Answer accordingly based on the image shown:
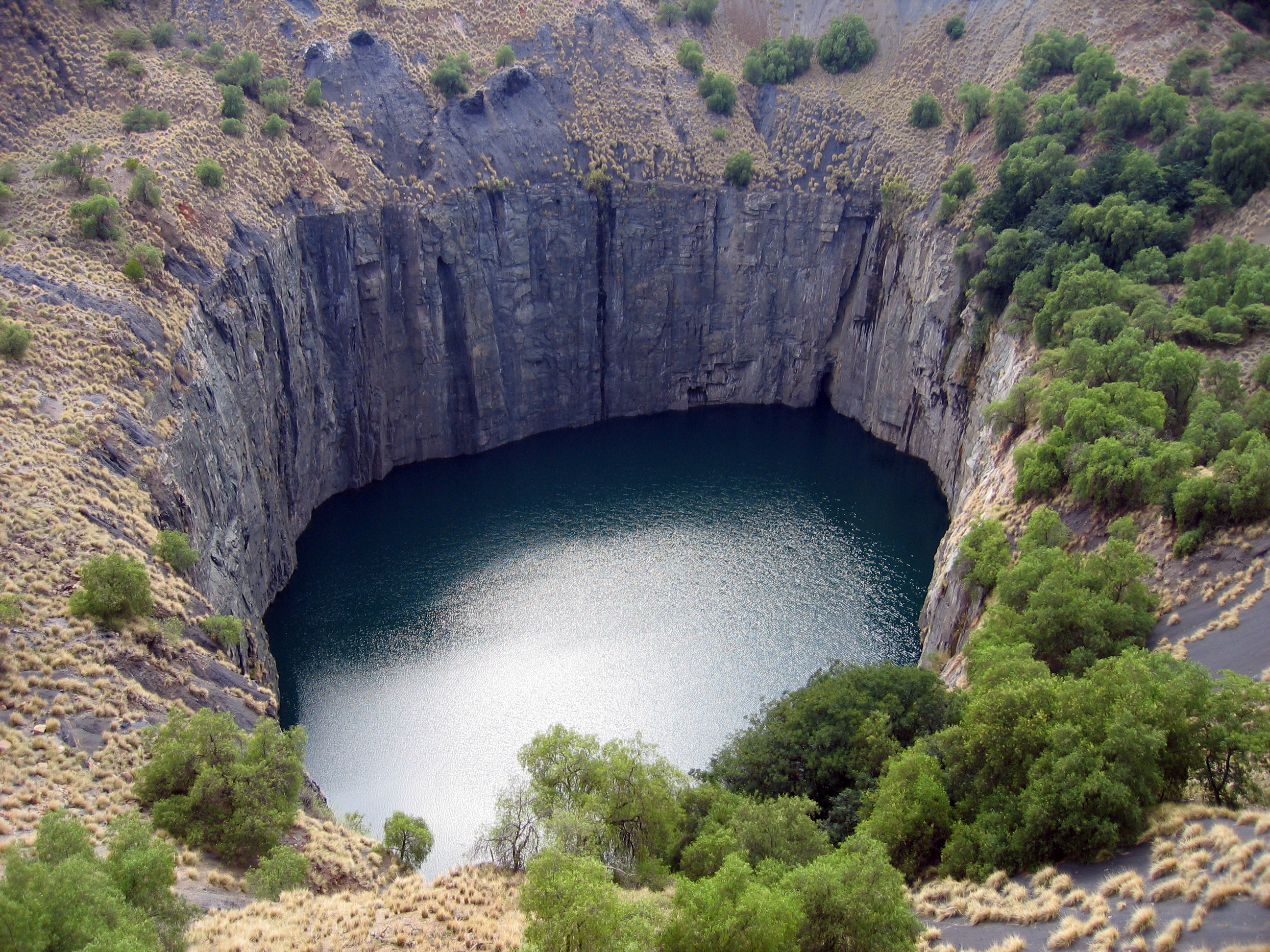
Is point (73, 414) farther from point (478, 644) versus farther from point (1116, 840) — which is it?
point (1116, 840)

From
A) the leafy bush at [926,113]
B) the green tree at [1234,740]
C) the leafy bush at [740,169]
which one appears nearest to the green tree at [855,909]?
the green tree at [1234,740]

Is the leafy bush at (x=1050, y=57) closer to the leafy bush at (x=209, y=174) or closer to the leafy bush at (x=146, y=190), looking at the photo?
the leafy bush at (x=209, y=174)

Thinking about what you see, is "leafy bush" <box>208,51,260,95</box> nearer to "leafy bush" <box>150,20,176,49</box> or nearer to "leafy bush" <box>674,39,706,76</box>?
"leafy bush" <box>150,20,176,49</box>

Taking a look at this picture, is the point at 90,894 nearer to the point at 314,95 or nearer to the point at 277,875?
the point at 277,875

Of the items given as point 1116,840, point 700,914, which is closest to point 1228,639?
point 1116,840

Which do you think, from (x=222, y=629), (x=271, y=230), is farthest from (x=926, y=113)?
(x=222, y=629)

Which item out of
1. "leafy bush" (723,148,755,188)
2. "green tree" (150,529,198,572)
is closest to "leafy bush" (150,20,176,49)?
"leafy bush" (723,148,755,188)

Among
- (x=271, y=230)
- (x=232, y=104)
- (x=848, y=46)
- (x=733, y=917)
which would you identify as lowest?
(x=733, y=917)
